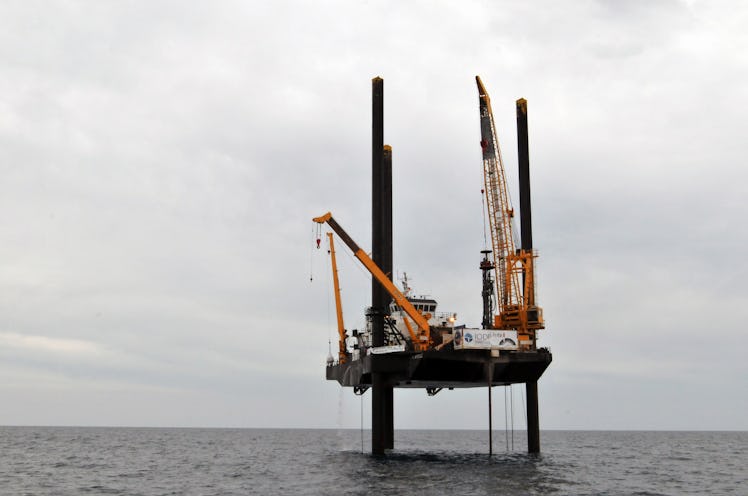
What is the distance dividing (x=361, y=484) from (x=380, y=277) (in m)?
20.7

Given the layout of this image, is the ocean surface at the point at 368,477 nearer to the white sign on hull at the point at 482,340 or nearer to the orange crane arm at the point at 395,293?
the white sign on hull at the point at 482,340

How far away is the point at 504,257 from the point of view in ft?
238

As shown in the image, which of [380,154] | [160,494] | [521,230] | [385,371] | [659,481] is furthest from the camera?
[521,230]

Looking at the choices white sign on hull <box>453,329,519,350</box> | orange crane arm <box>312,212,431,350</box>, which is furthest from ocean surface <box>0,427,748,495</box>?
orange crane arm <box>312,212,431,350</box>

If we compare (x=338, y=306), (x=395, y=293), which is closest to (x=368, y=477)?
(x=395, y=293)

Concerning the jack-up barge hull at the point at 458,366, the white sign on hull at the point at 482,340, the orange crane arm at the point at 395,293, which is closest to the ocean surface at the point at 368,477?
the jack-up barge hull at the point at 458,366

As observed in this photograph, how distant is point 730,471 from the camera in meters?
68.7

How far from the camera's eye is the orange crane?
6694cm

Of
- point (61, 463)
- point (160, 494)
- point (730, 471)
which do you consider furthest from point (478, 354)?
point (61, 463)

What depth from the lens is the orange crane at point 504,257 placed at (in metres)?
66.9

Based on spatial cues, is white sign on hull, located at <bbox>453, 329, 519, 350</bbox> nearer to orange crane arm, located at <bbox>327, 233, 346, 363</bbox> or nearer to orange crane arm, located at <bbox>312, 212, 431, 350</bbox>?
orange crane arm, located at <bbox>312, 212, 431, 350</bbox>

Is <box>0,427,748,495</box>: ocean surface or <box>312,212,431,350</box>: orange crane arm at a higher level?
<box>312,212,431,350</box>: orange crane arm

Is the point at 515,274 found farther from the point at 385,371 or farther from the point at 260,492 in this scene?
the point at 260,492

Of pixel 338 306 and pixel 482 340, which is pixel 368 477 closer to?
pixel 482 340
